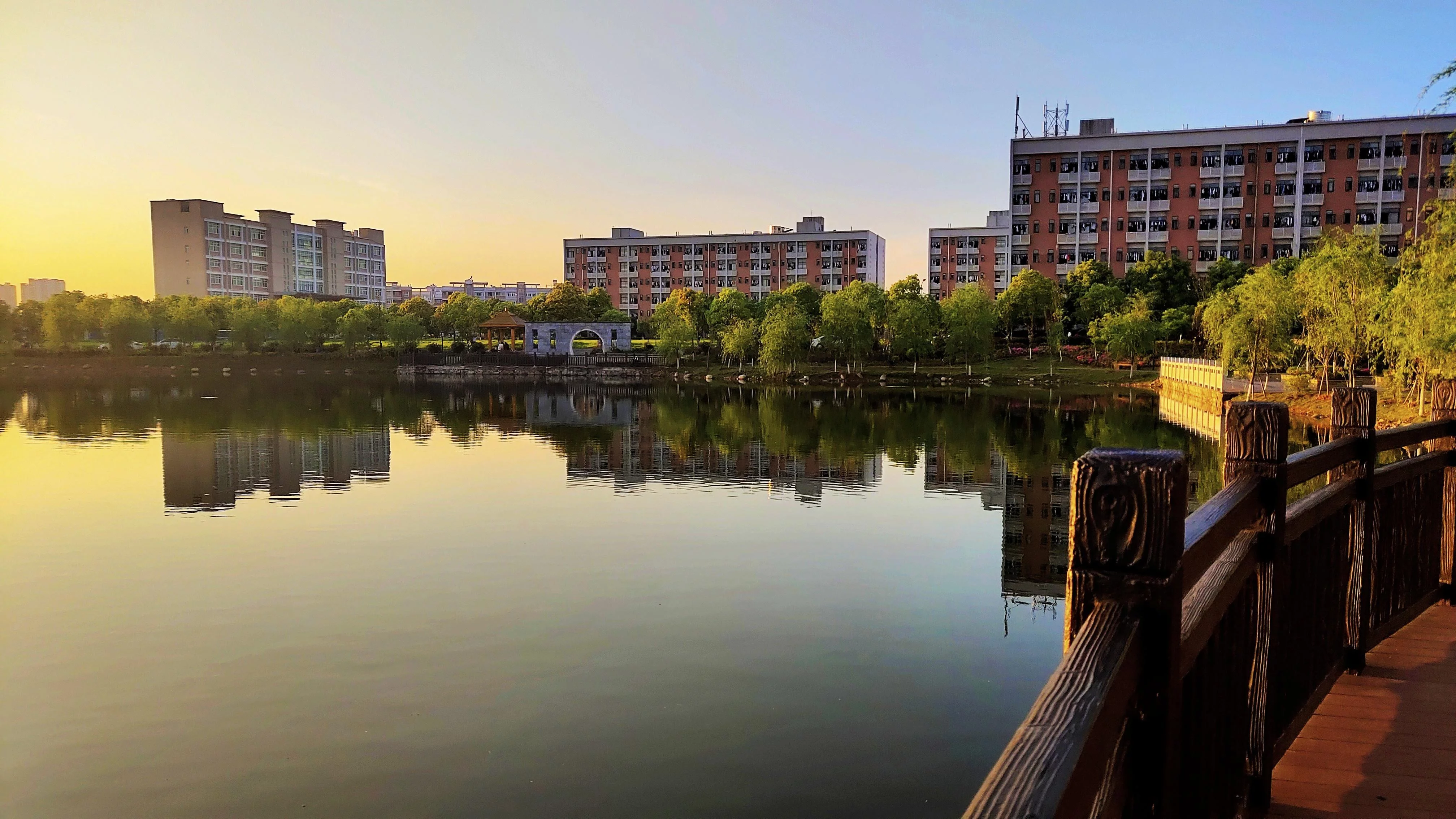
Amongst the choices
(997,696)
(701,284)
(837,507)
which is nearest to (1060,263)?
(701,284)

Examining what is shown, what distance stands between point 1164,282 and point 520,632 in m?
68.0

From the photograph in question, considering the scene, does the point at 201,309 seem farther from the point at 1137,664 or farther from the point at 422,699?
the point at 1137,664

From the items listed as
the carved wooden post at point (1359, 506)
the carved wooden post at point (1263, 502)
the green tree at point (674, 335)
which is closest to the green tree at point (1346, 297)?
the carved wooden post at point (1359, 506)

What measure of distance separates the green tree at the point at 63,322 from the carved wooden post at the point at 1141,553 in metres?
107

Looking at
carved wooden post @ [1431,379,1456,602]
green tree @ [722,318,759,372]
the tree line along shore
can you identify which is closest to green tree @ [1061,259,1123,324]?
the tree line along shore

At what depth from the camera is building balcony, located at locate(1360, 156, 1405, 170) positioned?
235 feet

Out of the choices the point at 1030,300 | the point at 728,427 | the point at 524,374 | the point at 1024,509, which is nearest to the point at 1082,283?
the point at 1030,300

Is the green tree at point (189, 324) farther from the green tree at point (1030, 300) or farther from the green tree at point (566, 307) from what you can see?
the green tree at point (1030, 300)

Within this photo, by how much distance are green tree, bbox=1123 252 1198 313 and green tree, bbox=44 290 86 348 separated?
91.1 m

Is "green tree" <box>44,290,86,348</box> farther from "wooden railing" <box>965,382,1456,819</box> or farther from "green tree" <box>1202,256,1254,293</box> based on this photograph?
"wooden railing" <box>965,382,1456,819</box>

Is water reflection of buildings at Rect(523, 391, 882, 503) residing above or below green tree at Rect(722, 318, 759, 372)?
below

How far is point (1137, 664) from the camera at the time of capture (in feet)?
6.31

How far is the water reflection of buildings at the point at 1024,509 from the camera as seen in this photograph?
15.9 m

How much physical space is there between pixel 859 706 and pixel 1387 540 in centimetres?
597
